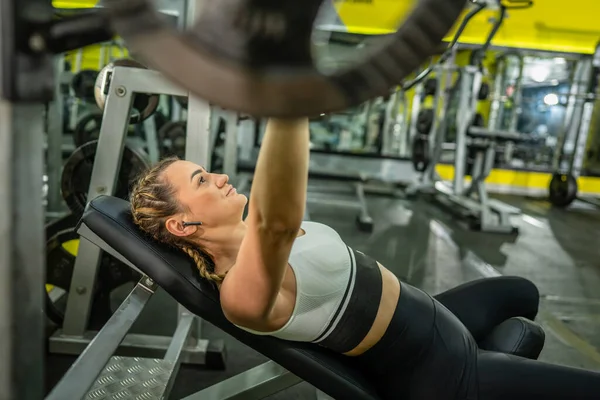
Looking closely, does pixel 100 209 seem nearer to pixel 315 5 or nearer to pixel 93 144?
pixel 93 144

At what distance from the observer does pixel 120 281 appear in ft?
6.23

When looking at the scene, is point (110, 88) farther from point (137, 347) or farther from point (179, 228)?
point (137, 347)

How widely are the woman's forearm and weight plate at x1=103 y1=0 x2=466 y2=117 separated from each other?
0.35 feet

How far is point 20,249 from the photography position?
52 centimetres

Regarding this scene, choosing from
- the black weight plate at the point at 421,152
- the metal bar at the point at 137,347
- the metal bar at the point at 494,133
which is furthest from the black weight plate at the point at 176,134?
the black weight plate at the point at 421,152

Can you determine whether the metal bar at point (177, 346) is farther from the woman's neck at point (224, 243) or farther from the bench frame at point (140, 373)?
the woman's neck at point (224, 243)

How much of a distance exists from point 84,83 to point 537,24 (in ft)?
16.9

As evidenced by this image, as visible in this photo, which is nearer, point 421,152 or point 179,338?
point 179,338

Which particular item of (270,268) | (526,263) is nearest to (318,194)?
(526,263)

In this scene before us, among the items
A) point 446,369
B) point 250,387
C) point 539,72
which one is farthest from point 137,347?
point 539,72

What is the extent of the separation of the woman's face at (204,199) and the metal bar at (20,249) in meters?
0.59

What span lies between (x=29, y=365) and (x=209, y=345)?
136 centimetres

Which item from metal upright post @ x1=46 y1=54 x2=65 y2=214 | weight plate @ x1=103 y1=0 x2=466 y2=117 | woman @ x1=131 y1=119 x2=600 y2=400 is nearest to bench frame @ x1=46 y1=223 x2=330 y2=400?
woman @ x1=131 y1=119 x2=600 y2=400

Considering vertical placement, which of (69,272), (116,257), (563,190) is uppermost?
(116,257)
